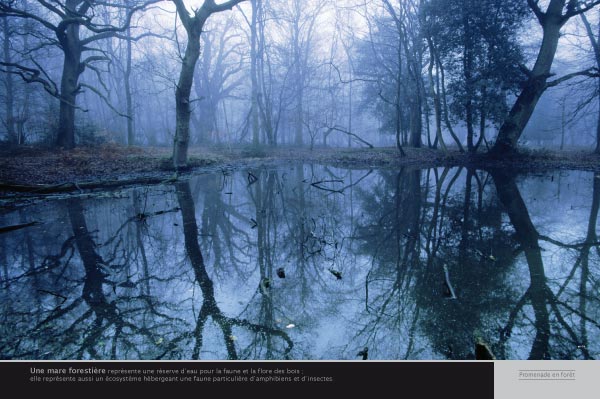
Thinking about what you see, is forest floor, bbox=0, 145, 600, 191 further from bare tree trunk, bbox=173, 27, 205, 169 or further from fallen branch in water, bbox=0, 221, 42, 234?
fallen branch in water, bbox=0, 221, 42, 234

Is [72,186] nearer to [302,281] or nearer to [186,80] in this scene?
[186,80]

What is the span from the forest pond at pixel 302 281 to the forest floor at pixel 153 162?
312 cm

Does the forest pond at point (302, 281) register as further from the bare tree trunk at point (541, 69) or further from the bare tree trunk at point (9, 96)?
the bare tree trunk at point (9, 96)

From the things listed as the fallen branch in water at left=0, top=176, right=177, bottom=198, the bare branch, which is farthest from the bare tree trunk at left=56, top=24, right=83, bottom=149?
the bare branch

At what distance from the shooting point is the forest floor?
1005 cm

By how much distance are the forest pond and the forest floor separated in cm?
312

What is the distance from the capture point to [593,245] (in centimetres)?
481

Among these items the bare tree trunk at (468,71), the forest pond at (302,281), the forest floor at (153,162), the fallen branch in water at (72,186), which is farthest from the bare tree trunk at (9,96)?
the bare tree trunk at (468,71)

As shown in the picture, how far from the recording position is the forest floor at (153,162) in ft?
33.0

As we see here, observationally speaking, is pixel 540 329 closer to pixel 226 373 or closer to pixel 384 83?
pixel 226 373

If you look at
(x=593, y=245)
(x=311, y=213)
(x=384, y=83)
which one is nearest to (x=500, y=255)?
(x=593, y=245)

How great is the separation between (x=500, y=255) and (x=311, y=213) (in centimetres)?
364

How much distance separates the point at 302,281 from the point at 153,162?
11269mm

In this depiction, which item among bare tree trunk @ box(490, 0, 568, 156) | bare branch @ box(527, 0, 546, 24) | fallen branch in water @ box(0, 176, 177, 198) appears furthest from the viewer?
bare tree trunk @ box(490, 0, 568, 156)
